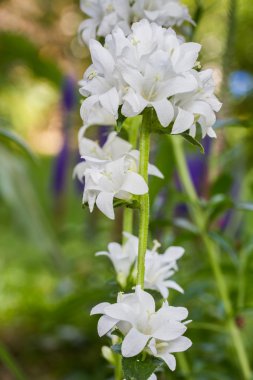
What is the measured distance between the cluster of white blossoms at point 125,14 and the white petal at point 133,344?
11.6 inches

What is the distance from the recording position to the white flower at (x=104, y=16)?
25.1 inches

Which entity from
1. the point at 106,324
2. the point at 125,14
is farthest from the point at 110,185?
the point at 125,14

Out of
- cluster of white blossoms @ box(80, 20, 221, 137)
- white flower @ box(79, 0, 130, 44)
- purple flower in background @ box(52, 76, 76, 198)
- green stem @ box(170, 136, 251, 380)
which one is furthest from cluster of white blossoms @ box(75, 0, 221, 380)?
purple flower in background @ box(52, 76, 76, 198)

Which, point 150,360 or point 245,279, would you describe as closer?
point 150,360

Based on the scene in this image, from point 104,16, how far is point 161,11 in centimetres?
5

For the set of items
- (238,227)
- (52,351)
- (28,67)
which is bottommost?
(52,351)

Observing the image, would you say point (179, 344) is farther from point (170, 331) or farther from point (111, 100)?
point (111, 100)

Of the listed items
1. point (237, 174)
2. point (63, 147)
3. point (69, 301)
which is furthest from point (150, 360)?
point (63, 147)

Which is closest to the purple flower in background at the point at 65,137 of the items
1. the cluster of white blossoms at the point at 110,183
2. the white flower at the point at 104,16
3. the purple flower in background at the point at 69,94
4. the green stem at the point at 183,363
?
the purple flower in background at the point at 69,94

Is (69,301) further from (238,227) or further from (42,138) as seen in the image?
(42,138)

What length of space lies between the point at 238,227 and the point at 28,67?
196 centimetres

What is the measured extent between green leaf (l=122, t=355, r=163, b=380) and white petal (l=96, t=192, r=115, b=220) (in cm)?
11

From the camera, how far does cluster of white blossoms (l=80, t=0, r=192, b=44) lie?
638mm

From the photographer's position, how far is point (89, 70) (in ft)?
1.83
